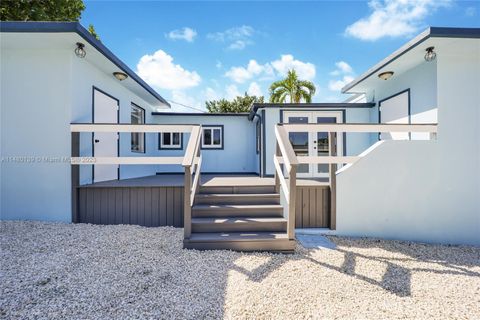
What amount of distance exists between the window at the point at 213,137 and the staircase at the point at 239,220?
5.22 metres

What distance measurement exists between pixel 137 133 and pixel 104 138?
240 cm

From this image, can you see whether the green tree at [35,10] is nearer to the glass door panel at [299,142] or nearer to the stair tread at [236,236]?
the glass door panel at [299,142]

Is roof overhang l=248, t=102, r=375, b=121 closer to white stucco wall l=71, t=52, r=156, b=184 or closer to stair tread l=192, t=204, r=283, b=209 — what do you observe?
white stucco wall l=71, t=52, r=156, b=184

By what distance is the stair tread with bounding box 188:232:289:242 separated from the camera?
11.4 ft

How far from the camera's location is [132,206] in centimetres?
443

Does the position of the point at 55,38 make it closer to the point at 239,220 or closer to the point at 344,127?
the point at 239,220

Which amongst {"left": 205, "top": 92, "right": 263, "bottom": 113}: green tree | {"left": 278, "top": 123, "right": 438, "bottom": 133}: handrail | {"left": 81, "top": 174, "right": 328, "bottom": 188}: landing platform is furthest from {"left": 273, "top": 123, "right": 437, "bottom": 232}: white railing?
{"left": 205, "top": 92, "right": 263, "bottom": 113}: green tree

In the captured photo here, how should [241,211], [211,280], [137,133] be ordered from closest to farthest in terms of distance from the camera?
[211,280] < [241,211] < [137,133]

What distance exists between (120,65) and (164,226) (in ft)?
11.3

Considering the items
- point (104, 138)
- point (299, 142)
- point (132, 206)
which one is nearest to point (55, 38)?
point (104, 138)

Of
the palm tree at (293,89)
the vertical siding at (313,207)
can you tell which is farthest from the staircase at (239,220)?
the palm tree at (293,89)

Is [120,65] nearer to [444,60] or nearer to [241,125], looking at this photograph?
[241,125]

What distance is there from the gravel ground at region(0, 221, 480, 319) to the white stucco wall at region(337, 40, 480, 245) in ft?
1.89

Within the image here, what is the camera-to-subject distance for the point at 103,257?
10.2 feet
